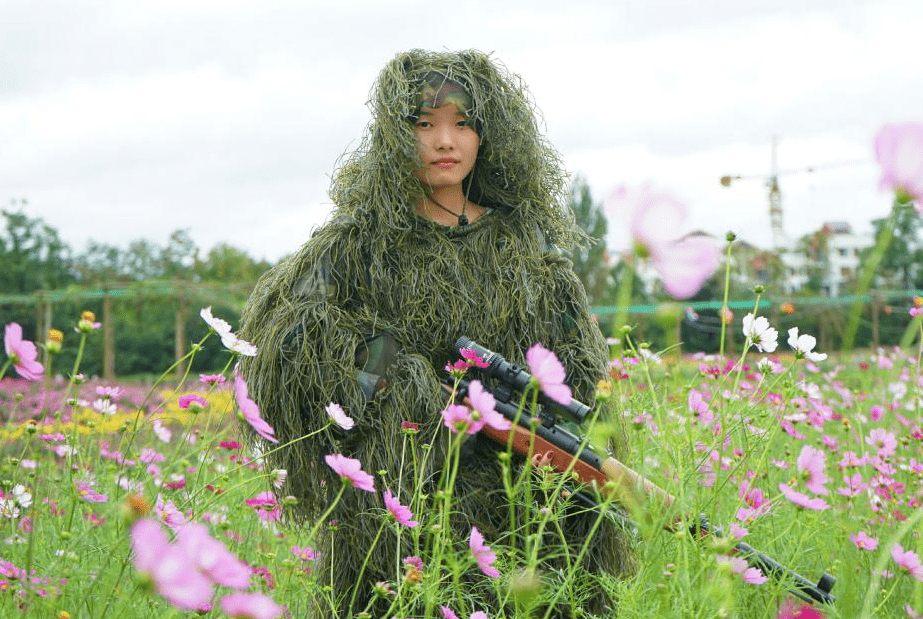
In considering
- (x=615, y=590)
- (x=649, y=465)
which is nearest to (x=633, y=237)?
(x=615, y=590)

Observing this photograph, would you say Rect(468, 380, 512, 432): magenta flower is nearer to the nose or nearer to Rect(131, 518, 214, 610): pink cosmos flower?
Rect(131, 518, 214, 610): pink cosmos flower

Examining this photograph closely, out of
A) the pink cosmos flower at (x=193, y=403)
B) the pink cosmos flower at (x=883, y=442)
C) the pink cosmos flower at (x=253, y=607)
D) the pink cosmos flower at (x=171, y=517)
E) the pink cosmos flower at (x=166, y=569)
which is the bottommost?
the pink cosmos flower at (x=883, y=442)

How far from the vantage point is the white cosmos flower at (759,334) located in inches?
70.6

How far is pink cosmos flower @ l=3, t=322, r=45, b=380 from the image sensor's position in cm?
133

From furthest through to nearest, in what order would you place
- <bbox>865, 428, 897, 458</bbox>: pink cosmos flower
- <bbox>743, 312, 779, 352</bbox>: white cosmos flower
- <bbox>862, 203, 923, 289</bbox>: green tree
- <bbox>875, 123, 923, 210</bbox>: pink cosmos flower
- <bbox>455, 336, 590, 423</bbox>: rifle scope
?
<bbox>862, 203, 923, 289</bbox>: green tree, <bbox>865, 428, 897, 458</bbox>: pink cosmos flower, <bbox>455, 336, 590, 423</bbox>: rifle scope, <bbox>743, 312, 779, 352</bbox>: white cosmos flower, <bbox>875, 123, 923, 210</bbox>: pink cosmos flower

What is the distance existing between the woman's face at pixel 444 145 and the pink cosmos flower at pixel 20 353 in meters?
1.19

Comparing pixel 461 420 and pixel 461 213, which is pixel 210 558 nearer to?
pixel 461 420

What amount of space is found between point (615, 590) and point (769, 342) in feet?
2.04

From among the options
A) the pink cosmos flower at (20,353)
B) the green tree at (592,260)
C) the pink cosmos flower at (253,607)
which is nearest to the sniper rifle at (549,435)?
the pink cosmos flower at (20,353)

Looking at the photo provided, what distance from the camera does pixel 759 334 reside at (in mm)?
1836

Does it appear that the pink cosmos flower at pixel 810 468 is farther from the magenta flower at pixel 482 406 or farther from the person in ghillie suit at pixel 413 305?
the person in ghillie suit at pixel 413 305

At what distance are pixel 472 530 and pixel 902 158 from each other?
94 centimetres

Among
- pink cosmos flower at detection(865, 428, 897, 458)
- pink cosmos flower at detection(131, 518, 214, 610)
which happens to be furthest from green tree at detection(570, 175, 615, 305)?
pink cosmos flower at detection(131, 518, 214, 610)

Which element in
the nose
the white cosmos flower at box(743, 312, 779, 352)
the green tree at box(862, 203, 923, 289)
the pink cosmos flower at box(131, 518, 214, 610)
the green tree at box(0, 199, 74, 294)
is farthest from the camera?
the green tree at box(862, 203, 923, 289)
